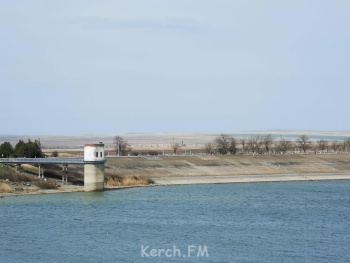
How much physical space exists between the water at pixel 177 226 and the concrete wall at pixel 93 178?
1781mm

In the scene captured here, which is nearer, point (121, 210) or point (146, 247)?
point (146, 247)

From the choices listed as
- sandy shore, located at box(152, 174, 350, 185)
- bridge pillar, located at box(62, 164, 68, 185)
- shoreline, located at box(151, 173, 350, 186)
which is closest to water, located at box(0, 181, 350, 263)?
bridge pillar, located at box(62, 164, 68, 185)

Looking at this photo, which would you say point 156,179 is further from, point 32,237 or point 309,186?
point 32,237

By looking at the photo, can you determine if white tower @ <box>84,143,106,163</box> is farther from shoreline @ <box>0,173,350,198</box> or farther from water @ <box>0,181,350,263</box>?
shoreline @ <box>0,173,350,198</box>

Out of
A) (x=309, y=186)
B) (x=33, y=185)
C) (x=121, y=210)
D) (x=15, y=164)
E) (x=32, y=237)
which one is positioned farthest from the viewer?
(x=309, y=186)

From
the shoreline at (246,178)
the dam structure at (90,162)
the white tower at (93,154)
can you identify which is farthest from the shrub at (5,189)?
the shoreline at (246,178)

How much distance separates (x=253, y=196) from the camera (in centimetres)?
9275

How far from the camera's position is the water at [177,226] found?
172ft

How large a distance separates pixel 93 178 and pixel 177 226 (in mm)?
29650

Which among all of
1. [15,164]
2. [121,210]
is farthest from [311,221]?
[15,164]

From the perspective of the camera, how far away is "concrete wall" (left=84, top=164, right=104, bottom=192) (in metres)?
92.9

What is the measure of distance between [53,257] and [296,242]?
646 inches

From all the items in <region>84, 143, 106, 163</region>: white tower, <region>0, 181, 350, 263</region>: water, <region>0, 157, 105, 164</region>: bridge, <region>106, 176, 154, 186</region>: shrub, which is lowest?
<region>0, 181, 350, 263</region>: water

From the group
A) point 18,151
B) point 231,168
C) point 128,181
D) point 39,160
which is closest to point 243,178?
point 231,168
